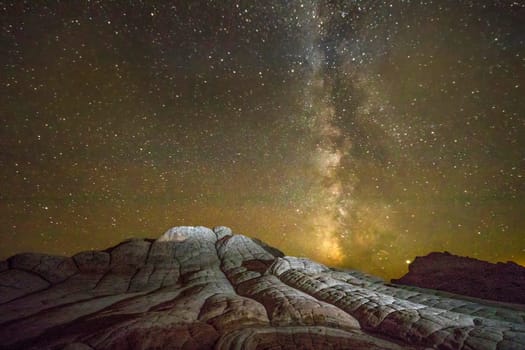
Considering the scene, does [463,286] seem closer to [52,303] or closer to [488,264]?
[488,264]

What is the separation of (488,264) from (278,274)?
2650cm

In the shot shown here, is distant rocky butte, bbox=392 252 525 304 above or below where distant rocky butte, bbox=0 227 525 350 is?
above

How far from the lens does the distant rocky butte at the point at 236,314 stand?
9.06m

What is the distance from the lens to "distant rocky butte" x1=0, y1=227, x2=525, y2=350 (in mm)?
9062

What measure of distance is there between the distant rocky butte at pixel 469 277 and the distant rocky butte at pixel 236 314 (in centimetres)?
1021

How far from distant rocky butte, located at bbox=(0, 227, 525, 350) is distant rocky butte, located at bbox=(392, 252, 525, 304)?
33.5ft

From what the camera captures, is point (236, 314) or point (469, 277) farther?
point (469, 277)

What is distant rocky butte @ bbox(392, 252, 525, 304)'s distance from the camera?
2339 cm

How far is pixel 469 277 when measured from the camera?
1061 inches

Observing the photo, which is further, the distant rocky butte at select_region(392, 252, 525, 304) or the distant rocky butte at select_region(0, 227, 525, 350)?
the distant rocky butte at select_region(392, 252, 525, 304)

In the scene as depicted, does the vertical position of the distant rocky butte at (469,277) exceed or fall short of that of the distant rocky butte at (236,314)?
it exceeds it

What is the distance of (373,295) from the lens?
14.4 meters

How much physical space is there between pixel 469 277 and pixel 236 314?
28.5 metres

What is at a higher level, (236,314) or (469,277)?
(469,277)
